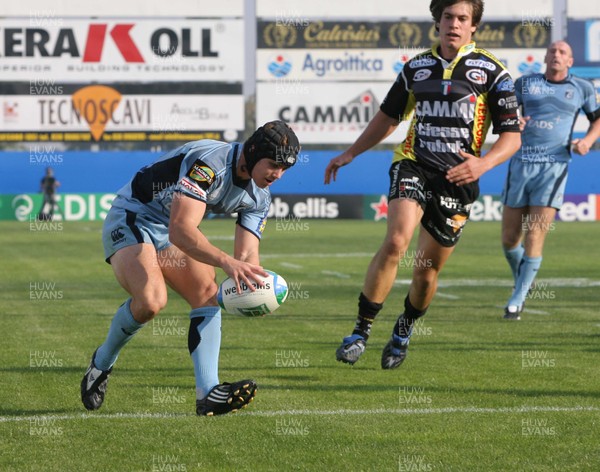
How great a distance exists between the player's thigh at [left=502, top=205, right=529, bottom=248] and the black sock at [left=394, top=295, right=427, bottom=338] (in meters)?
3.79

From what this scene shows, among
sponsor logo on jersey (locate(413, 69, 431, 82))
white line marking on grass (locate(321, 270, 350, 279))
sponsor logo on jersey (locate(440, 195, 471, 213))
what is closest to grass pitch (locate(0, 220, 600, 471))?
sponsor logo on jersey (locate(440, 195, 471, 213))

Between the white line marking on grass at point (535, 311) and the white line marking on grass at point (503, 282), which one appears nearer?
the white line marking on grass at point (535, 311)

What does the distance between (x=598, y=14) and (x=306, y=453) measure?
150 feet

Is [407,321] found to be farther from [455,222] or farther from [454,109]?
[454,109]

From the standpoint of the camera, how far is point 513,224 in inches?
482

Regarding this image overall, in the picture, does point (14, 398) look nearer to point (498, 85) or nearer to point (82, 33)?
point (498, 85)

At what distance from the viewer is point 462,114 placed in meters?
8.16

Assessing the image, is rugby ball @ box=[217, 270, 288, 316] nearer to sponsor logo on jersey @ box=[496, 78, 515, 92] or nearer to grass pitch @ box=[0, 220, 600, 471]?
grass pitch @ box=[0, 220, 600, 471]

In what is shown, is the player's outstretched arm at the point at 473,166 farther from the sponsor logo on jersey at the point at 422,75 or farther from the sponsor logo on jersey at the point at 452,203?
the sponsor logo on jersey at the point at 422,75

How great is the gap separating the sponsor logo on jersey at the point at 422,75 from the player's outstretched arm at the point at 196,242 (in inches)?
102

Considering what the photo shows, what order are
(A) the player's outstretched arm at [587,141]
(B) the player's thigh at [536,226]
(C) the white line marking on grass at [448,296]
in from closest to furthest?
(A) the player's outstretched arm at [587,141] < (B) the player's thigh at [536,226] < (C) the white line marking on grass at [448,296]

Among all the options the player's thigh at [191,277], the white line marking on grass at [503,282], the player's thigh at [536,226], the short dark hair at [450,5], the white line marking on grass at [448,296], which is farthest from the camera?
the white line marking on grass at [503,282]

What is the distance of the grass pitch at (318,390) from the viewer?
556cm

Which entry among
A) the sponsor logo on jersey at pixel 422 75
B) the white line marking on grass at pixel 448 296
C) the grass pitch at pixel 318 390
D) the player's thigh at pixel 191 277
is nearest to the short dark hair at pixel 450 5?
the sponsor logo on jersey at pixel 422 75
